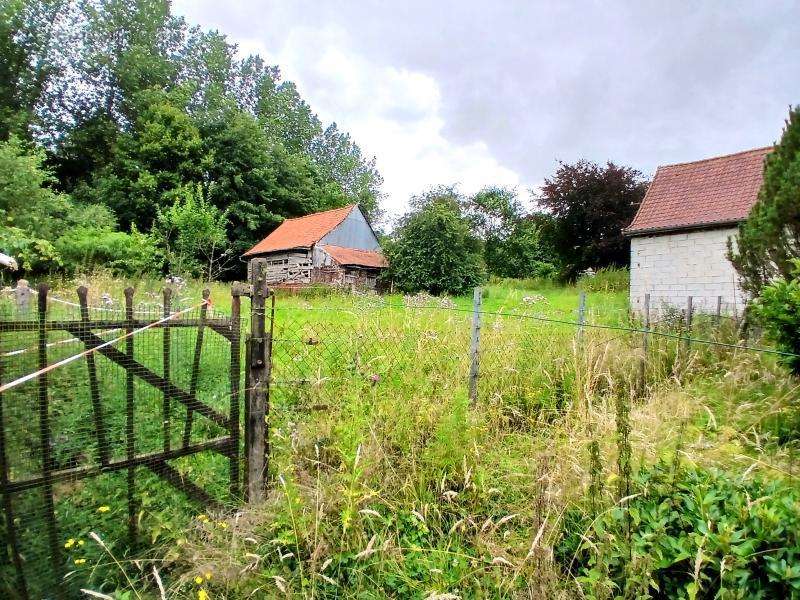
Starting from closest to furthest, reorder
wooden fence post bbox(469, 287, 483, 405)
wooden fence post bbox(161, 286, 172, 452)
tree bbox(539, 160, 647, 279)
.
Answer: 1. wooden fence post bbox(161, 286, 172, 452)
2. wooden fence post bbox(469, 287, 483, 405)
3. tree bbox(539, 160, 647, 279)

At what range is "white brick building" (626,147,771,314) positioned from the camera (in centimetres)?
1174

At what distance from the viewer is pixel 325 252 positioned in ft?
69.7

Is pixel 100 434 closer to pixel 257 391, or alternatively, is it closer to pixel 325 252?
pixel 257 391

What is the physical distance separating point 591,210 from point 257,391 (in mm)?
19514

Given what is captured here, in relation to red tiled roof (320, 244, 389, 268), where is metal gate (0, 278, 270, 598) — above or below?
below

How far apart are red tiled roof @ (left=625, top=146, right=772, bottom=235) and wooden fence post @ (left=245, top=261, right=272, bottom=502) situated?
12.7 meters

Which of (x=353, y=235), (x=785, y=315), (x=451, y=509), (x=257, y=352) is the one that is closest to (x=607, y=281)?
(x=353, y=235)

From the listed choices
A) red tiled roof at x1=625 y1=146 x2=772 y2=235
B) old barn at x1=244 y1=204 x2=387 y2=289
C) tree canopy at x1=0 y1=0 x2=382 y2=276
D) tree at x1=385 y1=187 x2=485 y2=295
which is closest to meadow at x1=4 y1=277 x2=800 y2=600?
red tiled roof at x1=625 y1=146 x2=772 y2=235

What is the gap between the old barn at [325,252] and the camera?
20953mm

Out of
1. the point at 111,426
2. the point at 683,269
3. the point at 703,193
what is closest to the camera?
the point at 111,426

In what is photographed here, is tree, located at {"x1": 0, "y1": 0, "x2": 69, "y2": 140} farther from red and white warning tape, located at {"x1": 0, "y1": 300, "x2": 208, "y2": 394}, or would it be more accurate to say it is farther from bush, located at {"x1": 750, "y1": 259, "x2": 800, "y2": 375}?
bush, located at {"x1": 750, "y1": 259, "x2": 800, "y2": 375}

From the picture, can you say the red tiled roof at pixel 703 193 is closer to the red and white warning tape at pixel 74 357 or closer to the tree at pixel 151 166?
the red and white warning tape at pixel 74 357

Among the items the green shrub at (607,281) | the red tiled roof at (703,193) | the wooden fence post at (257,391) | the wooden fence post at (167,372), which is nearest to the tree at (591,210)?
the green shrub at (607,281)

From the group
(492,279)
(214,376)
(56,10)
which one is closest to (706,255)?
(492,279)
